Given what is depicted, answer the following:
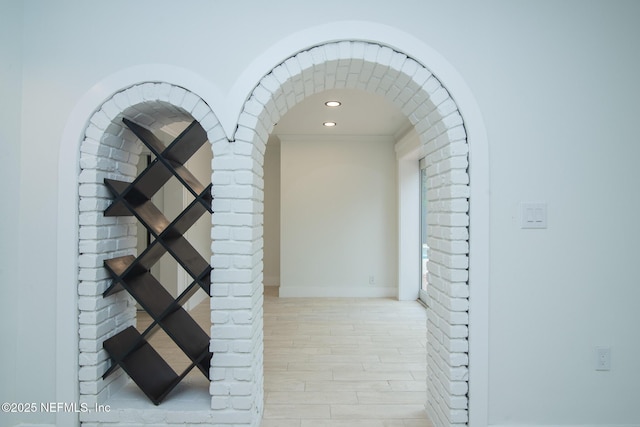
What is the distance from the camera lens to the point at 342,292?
5586mm

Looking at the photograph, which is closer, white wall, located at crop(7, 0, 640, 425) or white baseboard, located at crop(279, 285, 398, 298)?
white wall, located at crop(7, 0, 640, 425)

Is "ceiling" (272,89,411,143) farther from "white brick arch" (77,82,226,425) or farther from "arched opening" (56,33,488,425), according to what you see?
"white brick arch" (77,82,226,425)

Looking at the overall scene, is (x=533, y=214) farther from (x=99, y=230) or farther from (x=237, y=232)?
(x=99, y=230)

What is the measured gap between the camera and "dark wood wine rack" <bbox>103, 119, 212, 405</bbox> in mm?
1918

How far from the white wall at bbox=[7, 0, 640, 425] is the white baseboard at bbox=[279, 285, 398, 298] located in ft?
12.3

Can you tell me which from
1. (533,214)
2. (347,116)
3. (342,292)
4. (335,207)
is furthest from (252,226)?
(342,292)

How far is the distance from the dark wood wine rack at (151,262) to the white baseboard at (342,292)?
359 cm

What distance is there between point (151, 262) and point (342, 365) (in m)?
1.71

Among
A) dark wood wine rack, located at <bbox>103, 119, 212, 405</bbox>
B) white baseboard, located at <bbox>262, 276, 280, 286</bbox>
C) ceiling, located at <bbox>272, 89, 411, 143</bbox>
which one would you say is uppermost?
ceiling, located at <bbox>272, 89, 411, 143</bbox>

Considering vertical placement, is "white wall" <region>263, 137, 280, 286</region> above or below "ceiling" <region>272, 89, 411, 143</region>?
below

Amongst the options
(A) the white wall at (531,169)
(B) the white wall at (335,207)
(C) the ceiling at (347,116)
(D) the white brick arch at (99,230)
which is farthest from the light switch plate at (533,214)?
(B) the white wall at (335,207)

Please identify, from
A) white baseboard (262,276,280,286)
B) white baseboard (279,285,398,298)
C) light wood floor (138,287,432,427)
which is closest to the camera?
light wood floor (138,287,432,427)

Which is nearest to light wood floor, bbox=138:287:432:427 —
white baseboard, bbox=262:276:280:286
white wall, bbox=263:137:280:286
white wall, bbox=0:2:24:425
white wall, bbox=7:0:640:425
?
white wall, bbox=7:0:640:425

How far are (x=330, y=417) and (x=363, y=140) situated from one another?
4.21 meters
